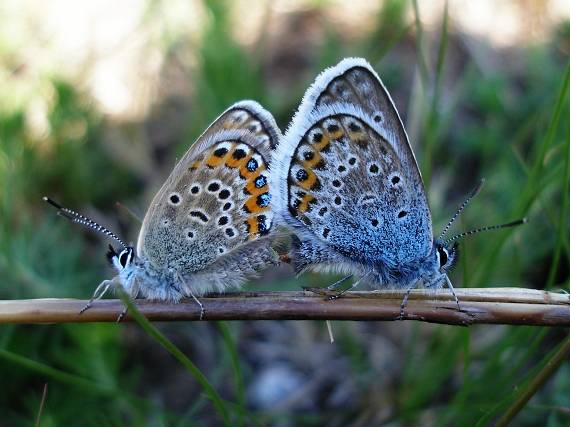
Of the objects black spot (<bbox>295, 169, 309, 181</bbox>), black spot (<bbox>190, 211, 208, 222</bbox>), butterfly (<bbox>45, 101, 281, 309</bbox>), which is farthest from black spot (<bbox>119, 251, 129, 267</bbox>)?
black spot (<bbox>295, 169, 309, 181</bbox>)

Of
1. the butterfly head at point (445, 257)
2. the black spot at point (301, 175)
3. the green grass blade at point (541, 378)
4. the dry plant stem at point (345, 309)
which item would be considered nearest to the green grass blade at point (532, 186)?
the butterfly head at point (445, 257)

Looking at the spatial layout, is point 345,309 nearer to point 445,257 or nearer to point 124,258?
point 445,257

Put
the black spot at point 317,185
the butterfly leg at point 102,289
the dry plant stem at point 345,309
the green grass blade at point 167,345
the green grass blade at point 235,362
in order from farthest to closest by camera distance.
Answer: the black spot at point 317,185, the butterfly leg at point 102,289, the green grass blade at point 235,362, the dry plant stem at point 345,309, the green grass blade at point 167,345

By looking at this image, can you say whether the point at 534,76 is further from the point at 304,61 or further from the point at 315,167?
the point at 315,167

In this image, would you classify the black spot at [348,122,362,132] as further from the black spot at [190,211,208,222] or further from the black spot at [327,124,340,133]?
the black spot at [190,211,208,222]

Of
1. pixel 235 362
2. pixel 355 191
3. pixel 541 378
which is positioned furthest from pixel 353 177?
pixel 541 378

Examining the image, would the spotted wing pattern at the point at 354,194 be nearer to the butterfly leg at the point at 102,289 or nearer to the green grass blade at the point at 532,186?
the green grass blade at the point at 532,186
